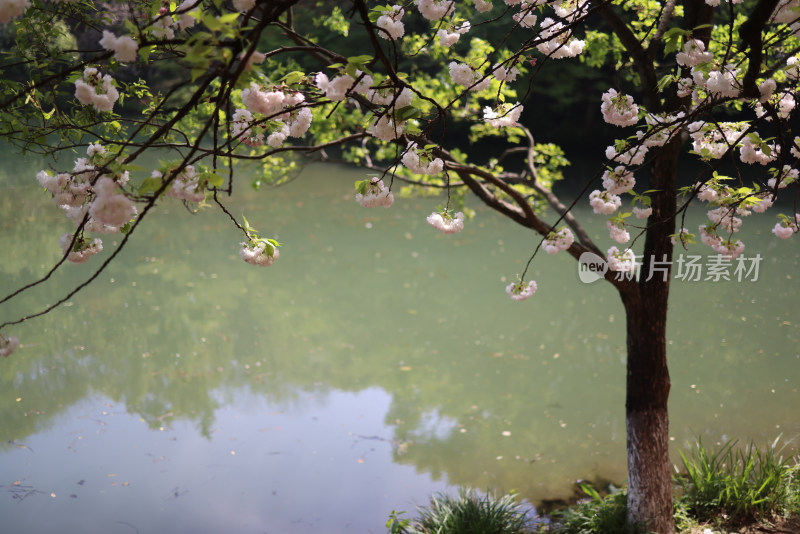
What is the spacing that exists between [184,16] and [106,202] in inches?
15.0

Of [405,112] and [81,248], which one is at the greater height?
[405,112]

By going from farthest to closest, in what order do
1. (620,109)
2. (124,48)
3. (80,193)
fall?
1. (620,109)
2. (80,193)
3. (124,48)

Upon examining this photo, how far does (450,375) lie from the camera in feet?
16.8

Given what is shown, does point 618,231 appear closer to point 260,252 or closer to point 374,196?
point 374,196

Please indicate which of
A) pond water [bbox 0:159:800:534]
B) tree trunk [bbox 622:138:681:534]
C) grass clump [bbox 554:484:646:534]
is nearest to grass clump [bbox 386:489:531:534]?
grass clump [bbox 554:484:646:534]

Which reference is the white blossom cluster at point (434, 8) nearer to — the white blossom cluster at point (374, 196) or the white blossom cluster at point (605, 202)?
the white blossom cluster at point (374, 196)

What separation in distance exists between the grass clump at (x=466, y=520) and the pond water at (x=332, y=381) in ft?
1.24

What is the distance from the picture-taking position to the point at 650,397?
3.04m

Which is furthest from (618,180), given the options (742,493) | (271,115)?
(742,493)

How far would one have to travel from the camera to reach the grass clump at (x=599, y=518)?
10.1ft

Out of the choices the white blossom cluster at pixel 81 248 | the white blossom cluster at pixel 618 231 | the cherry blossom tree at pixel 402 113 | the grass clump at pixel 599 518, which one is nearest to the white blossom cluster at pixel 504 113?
the cherry blossom tree at pixel 402 113

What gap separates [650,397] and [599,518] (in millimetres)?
604

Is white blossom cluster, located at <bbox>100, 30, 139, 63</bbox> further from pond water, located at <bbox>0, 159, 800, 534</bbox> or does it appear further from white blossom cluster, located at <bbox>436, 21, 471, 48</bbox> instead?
pond water, located at <bbox>0, 159, 800, 534</bbox>

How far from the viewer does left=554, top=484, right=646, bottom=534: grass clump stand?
10.1 ft
